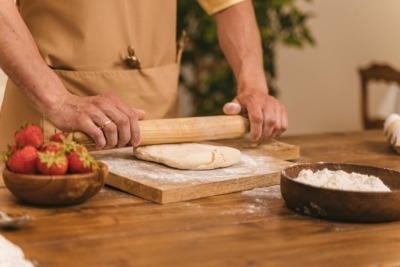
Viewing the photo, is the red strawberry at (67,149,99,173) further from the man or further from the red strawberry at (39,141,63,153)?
the man

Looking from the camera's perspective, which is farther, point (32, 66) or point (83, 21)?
point (83, 21)

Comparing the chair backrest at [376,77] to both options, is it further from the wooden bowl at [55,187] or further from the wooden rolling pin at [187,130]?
the wooden bowl at [55,187]

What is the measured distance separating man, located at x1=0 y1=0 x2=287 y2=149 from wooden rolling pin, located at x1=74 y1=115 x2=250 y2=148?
33 millimetres

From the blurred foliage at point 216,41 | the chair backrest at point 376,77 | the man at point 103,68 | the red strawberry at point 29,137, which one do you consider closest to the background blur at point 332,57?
the chair backrest at point 376,77

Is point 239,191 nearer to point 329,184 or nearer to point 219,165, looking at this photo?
point 219,165

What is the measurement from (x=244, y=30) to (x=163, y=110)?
1.29 feet

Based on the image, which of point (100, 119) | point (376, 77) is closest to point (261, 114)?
point (100, 119)

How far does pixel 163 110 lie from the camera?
2.22 meters

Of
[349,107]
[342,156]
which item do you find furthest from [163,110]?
[349,107]

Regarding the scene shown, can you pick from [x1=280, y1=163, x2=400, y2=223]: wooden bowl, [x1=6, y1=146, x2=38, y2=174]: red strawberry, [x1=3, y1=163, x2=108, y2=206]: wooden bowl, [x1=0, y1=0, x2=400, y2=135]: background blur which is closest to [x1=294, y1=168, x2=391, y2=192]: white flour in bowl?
[x1=280, y1=163, x2=400, y2=223]: wooden bowl

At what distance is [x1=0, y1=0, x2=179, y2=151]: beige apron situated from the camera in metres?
2.00

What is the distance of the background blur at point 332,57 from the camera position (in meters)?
5.07

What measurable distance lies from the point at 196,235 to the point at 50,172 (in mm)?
284

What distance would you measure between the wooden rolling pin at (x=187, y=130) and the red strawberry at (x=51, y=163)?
0.28 m
